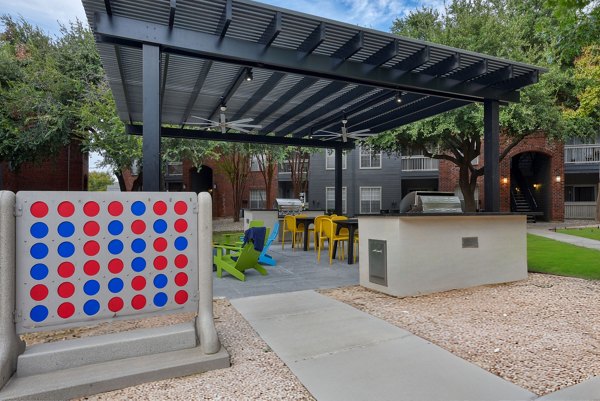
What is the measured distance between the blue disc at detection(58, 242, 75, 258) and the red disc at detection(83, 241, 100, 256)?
0.29 ft

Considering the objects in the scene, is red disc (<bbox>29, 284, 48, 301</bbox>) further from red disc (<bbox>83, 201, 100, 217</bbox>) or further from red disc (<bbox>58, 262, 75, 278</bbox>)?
red disc (<bbox>83, 201, 100, 217</bbox>)

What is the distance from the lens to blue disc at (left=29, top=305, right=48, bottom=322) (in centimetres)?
A: 269

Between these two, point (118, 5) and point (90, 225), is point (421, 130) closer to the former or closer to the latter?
point (118, 5)

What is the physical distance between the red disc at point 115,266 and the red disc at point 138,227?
0.27 m

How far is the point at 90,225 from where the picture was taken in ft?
9.46

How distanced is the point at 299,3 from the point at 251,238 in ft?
24.8

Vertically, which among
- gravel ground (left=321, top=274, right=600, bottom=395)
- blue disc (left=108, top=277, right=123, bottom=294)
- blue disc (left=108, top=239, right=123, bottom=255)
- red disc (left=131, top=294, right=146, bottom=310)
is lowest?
gravel ground (left=321, top=274, right=600, bottom=395)

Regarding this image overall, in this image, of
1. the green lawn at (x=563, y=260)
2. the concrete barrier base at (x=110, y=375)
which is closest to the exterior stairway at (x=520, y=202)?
the green lawn at (x=563, y=260)

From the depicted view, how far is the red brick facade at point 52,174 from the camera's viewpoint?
17.4 meters

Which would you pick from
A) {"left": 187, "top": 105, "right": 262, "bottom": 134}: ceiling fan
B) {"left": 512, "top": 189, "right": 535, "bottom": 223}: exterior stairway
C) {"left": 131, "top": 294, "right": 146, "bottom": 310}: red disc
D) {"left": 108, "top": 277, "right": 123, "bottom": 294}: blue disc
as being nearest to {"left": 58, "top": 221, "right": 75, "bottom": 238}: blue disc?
{"left": 108, "top": 277, "right": 123, "bottom": 294}: blue disc

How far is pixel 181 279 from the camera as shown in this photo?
3166mm

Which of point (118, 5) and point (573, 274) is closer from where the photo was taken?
point (118, 5)

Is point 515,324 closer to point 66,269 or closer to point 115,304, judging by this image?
point 115,304

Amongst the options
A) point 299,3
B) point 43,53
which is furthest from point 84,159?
point 299,3
